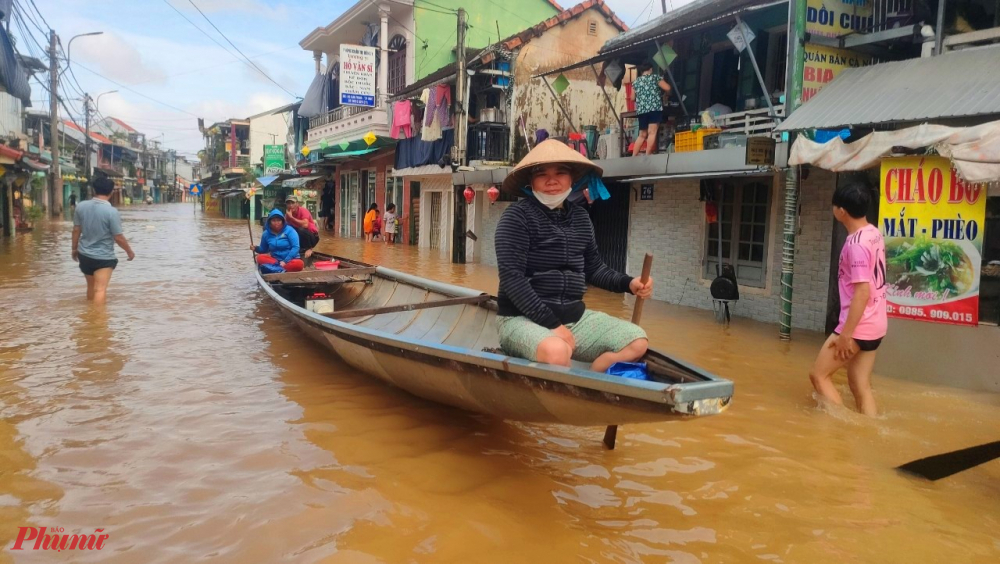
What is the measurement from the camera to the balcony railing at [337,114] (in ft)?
74.0

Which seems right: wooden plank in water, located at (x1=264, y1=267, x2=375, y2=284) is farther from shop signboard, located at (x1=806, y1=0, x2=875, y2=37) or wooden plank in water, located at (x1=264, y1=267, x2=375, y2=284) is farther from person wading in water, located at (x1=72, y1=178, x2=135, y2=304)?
shop signboard, located at (x1=806, y1=0, x2=875, y2=37)

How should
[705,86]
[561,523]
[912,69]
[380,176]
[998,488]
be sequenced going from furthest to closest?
[380,176], [705,86], [912,69], [998,488], [561,523]

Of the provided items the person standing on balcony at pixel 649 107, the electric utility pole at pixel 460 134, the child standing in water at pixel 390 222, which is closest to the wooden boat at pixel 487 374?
the person standing on balcony at pixel 649 107

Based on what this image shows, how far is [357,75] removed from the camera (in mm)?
19203

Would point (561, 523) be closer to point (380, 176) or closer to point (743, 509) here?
point (743, 509)

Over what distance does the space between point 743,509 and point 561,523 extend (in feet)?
3.19

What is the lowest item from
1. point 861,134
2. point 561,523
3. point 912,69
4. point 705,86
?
point 561,523

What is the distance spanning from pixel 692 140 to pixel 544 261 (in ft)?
21.6

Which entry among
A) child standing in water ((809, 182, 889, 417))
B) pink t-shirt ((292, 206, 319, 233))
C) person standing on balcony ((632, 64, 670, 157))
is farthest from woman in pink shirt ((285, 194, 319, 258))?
child standing in water ((809, 182, 889, 417))

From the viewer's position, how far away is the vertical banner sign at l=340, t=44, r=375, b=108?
18.9 meters

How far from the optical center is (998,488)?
3564mm

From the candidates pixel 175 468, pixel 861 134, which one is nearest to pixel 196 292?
pixel 175 468

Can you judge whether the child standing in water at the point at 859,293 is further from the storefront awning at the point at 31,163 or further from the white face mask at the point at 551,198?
the storefront awning at the point at 31,163

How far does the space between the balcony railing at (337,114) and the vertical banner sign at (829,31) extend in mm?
16562
